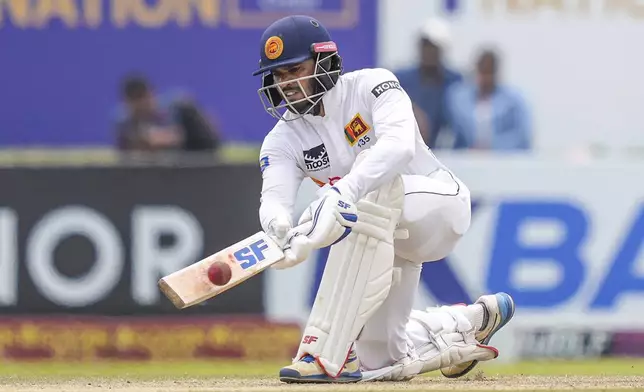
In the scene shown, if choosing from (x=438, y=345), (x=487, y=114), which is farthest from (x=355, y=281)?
(x=487, y=114)

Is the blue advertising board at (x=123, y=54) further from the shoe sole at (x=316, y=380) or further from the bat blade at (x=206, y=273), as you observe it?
the bat blade at (x=206, y=273)

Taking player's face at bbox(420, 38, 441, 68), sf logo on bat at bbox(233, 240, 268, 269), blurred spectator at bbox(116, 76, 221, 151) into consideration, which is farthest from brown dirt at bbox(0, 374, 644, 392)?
player's face at bbox(420, 38, 441, 68)

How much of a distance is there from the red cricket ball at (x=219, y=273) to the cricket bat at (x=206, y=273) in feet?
0.04

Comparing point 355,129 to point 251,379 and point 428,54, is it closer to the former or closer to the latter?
point 251,379

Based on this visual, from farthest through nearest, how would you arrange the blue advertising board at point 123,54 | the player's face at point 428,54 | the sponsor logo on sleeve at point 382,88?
1. the blue advertising board at point 123,54
2. the player's face at point 428,54
3. the sponsor logo on sleeve at point 382,88

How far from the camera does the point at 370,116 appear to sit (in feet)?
21.5

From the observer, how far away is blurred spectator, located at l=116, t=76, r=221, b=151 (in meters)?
11.3

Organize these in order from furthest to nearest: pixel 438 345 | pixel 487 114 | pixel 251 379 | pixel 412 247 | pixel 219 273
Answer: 1. pixel 487 114
2. pixel 251 379
3. pixel 438 345
4. pixel 412 247
5. pixel 219 273

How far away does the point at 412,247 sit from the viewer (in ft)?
21.3

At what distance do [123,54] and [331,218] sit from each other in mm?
7237

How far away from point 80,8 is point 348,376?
23.8ft

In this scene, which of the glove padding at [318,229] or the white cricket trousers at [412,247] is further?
the white cricket trousers at [412,247]

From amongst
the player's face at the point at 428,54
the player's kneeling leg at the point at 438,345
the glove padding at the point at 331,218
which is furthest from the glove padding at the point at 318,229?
the player's face at the point at 428,54

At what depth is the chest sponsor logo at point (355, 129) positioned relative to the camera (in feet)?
21.5
